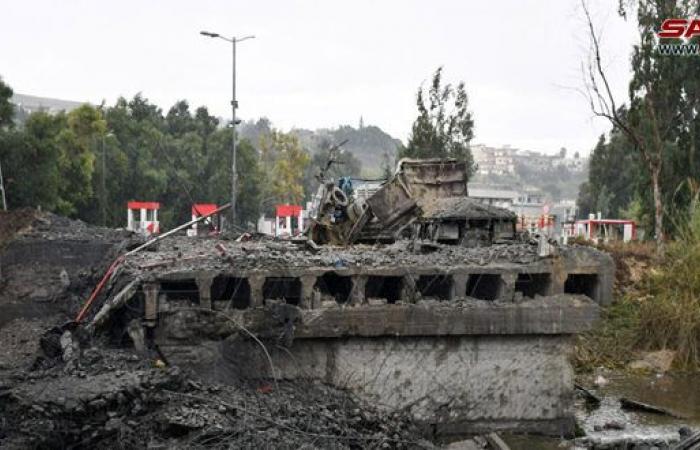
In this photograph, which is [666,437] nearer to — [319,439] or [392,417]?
[392,417]

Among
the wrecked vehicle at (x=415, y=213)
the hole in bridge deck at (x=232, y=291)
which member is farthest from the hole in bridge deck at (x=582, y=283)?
the hole in bridge deck at (x=232, y=291)

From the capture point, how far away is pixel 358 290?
8.96 meters

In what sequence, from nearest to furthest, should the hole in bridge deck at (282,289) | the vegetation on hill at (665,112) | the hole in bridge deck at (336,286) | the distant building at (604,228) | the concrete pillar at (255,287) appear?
the concrete pillar at (255,287) → the hole in bridge deck at (282,289) → the hole in bridge deck at (336,286) → the vegetation on hill at (665,112) → the distant building at (604,228)

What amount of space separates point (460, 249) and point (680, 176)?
53.6 ft

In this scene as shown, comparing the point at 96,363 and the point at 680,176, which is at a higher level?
the point at 680,176

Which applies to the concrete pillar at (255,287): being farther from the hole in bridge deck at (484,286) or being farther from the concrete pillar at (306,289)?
the hole in bridge deck at (484,286)

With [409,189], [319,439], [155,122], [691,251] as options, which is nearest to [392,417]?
[319,439]

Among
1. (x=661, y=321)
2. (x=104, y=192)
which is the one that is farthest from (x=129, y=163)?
(x=661, y=321)

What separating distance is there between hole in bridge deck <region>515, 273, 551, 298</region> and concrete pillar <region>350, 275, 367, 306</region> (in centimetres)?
189

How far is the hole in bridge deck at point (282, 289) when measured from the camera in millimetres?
9047

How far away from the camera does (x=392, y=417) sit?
8.43 meters

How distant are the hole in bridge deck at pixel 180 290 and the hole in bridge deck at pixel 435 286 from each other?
2.52 meters

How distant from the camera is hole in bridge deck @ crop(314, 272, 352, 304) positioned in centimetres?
945

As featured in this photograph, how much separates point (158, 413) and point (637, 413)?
681 centimetres
